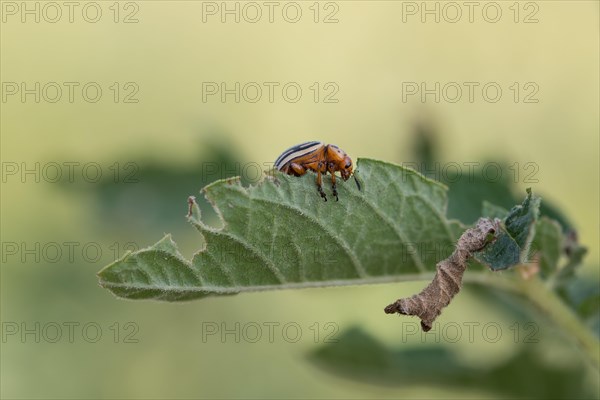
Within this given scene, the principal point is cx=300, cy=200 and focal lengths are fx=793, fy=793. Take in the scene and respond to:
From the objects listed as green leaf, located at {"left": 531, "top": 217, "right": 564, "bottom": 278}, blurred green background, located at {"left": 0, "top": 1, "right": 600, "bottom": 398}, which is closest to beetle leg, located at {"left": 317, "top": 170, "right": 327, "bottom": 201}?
green leaf, located at {"left": 531, "top": 217, "right": 564, "bottom": 278}

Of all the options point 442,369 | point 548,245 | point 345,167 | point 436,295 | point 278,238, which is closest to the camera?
point 436,295

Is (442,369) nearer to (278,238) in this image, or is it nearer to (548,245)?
(548,245)

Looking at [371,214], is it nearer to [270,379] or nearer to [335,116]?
[270,379]

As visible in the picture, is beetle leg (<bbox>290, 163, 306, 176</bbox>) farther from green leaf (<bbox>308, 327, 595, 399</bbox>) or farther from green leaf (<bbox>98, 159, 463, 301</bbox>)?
green leaf (<bbox>308, 327, 595, 399</bbox>)

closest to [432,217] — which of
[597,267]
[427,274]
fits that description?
[427,274]

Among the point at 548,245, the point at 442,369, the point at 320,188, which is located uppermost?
the point at 320,188

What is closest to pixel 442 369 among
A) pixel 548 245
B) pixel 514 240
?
pixel 548 245

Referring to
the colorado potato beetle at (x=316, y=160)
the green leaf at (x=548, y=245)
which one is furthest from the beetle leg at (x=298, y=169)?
the green leaf at (x=548, y=245)

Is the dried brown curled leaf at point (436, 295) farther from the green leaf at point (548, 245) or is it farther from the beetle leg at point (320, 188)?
the green leaf at point (548, 245)
